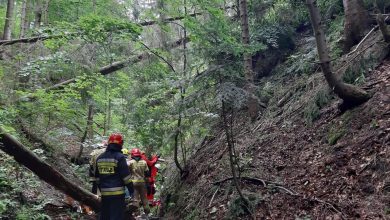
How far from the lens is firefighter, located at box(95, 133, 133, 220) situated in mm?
6418

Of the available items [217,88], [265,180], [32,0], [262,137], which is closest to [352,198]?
[265,180]

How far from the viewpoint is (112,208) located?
646 cm

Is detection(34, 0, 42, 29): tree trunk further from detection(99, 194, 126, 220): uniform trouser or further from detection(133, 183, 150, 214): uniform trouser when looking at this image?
detection(99, 194, 126, 220): uniform trouser

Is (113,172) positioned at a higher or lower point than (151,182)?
higher

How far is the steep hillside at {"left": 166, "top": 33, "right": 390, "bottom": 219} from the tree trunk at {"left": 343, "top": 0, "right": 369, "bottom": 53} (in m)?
1.14

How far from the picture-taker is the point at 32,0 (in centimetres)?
1341

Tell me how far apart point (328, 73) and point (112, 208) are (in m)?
4.95

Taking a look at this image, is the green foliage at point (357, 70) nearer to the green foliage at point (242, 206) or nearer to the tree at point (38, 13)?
the green foliage at point (242, 206)

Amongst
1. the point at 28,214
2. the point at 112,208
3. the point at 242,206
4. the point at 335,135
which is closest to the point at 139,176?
the point at 112,208

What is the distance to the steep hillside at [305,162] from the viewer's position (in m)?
5.07

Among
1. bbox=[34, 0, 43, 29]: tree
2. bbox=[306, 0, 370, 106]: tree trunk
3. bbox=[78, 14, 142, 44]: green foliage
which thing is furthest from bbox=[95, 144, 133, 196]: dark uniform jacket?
bbox=[34, 0, 43, 29]: tree

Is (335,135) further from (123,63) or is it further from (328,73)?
(123,63)

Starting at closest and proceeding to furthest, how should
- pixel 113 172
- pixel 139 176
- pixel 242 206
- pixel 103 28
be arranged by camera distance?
1. pixel 242 206
2. pixel 113 172
3. pixel 139 176
4. pixel 103 28

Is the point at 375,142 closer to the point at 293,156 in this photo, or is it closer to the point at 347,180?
the point at 347,180
